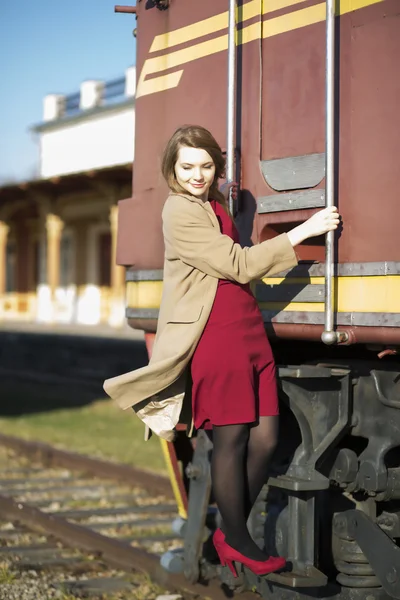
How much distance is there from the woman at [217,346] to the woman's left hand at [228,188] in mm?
232

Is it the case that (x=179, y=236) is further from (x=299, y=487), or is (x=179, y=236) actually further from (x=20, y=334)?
(x=20, y=334)

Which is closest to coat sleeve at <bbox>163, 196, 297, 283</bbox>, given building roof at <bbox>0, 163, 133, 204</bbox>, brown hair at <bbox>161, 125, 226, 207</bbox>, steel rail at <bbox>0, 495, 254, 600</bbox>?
brown hair at <bbox>161, 125, 226, 207</bbox>

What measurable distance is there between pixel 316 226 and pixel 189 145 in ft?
1.74

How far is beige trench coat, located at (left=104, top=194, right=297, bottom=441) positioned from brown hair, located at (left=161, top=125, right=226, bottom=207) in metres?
0.09

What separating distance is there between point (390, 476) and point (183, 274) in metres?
1.07

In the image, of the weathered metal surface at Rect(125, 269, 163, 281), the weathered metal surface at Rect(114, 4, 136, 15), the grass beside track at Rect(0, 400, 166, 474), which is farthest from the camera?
the grass beside track at Rect(0, 400, 166, 474)

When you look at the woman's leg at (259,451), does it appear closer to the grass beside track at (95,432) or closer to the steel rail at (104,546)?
the steel rail at (104,546)

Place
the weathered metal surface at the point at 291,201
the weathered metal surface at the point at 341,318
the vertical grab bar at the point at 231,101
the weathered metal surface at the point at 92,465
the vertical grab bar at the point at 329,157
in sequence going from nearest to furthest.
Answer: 1. the weathered metal surface at the point at 341,318
2. the vertical grab bar at the point at 329,157
3. the weathered metal surface at the point at 291,201
4. the vertical grab bar at the point at 231,101
5. the weathered metal surface at the point at 92,465

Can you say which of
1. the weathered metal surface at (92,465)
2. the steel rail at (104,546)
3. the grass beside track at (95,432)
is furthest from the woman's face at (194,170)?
the grass beside track at (95,432)

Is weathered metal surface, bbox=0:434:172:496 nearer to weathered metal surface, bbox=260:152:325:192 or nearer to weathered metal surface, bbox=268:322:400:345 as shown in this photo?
weathered metal surface, bbox=268:322:400:345

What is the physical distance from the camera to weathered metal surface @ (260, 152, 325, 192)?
133 inches

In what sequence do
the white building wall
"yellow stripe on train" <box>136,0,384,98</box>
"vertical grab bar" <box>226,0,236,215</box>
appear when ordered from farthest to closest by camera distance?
1. the white building wall
2. "vertical grab bar" <box>226,0,236,215</box>
3. "yellow stripe on train" <box>136,0,384,98</box>

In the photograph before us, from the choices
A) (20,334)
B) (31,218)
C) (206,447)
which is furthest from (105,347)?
(31,218)

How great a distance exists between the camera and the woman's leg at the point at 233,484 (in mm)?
3246
